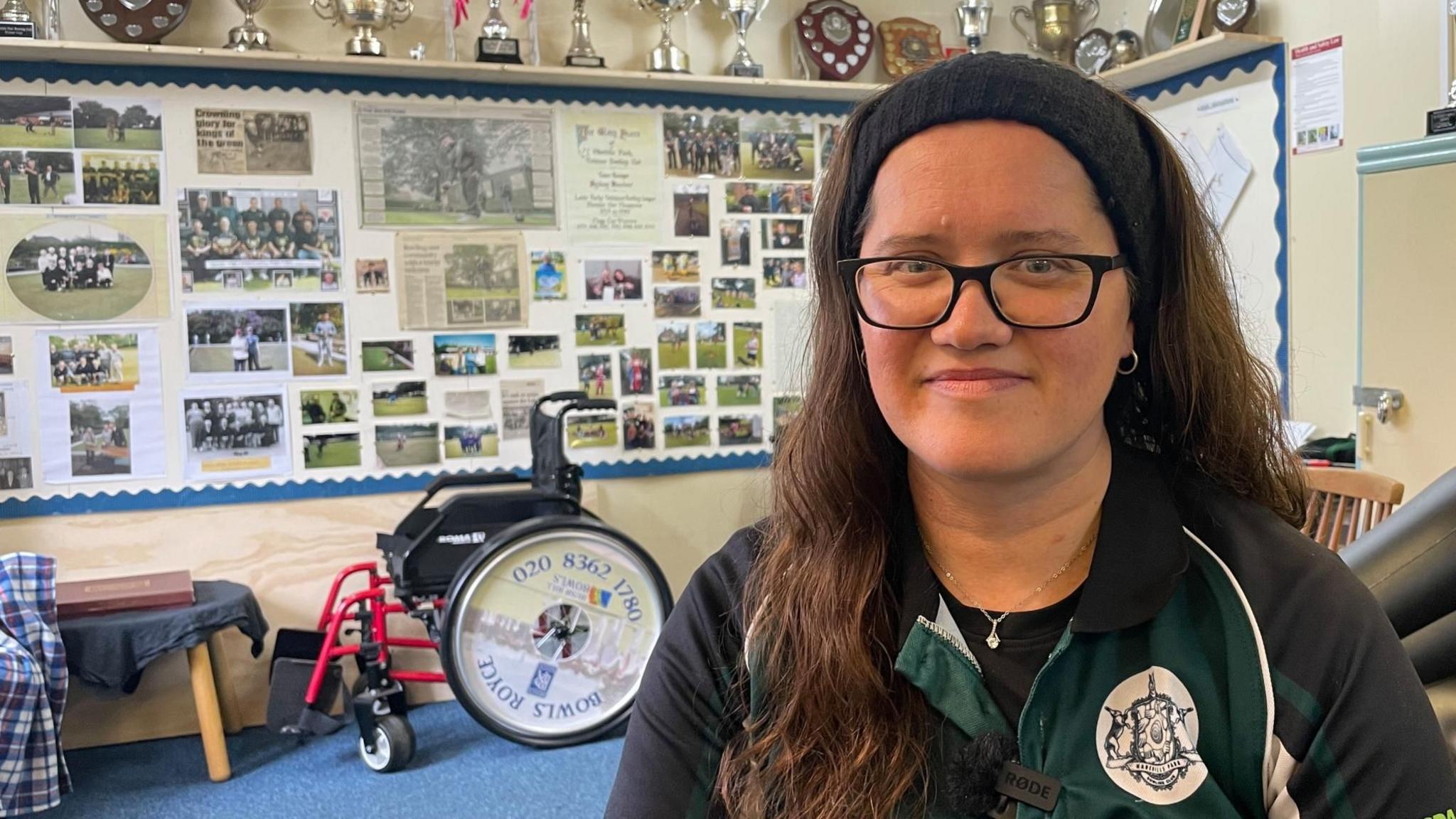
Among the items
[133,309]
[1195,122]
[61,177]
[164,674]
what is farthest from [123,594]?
[1195,122]

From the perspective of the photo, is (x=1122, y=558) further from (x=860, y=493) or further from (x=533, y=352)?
(x=533, y=352)

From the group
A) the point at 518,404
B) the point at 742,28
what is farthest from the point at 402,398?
the point at 742,28

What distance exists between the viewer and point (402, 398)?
137 inches

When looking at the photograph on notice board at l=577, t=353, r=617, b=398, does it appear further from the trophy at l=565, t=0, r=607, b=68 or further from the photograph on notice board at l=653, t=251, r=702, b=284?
the trophy at l=565, t=0, r=607, b=68

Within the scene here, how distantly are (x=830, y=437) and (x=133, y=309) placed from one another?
2819 millimetres

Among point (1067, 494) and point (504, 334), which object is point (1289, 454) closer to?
point (1067, 494)

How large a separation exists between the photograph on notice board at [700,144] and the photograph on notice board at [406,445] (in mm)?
1129

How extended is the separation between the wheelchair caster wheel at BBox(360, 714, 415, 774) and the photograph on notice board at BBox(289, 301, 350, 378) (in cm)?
106

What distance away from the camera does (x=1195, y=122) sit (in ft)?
11.2

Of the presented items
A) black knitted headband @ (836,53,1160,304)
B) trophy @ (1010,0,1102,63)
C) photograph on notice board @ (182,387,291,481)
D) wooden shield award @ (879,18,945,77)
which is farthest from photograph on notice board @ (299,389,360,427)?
black knitted headband @ (836,53,1160,304)

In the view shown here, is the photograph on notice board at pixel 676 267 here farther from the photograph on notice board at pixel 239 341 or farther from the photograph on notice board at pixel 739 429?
the photograph on notice board at pixel 239 341

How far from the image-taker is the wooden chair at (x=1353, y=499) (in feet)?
6.33

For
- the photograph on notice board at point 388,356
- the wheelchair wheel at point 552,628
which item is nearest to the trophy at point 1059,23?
the wheelchair wheel at point 552,628

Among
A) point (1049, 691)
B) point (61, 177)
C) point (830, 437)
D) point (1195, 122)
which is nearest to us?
point (1049, 691)
